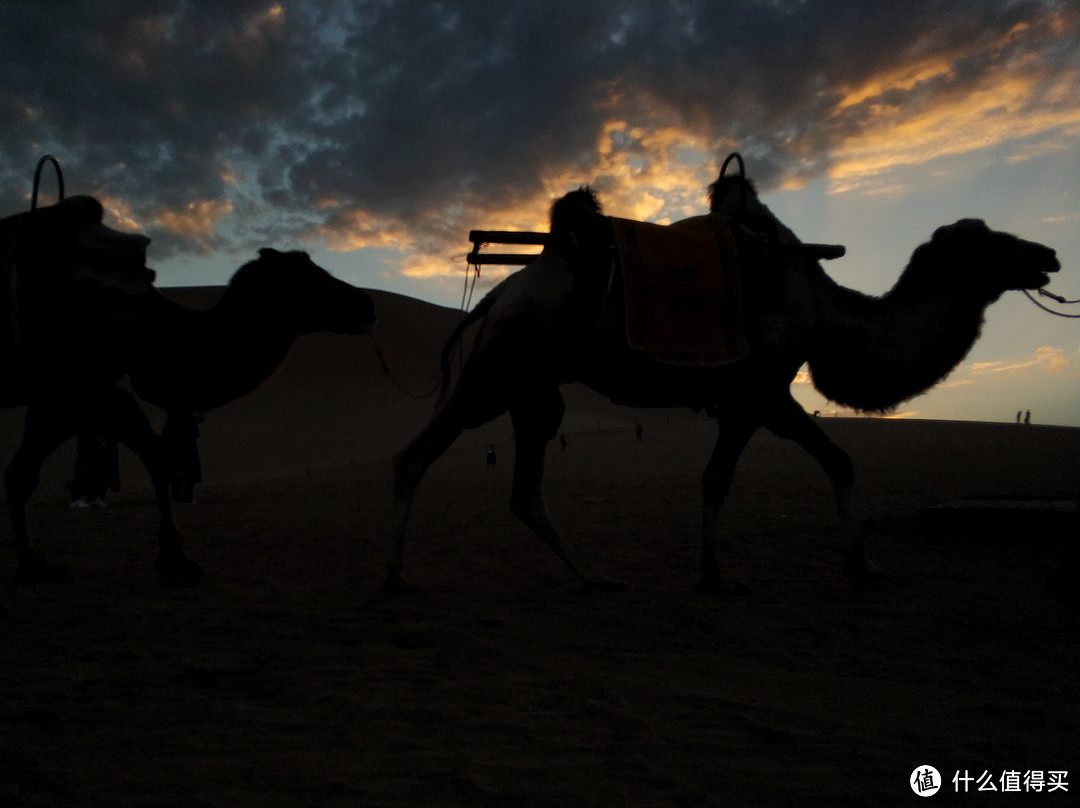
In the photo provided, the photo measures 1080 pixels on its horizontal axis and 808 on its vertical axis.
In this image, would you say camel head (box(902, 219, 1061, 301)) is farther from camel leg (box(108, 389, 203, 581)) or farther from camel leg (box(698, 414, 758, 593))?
camel leg (box(108, 389, 203, 581))

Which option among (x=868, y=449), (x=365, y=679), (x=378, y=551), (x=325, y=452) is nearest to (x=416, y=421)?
(x=325, y=452)

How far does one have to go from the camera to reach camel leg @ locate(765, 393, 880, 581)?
546 centimetres

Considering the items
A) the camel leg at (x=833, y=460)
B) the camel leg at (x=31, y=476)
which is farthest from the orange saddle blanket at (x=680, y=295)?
the camel leg at (x=31, y=476)

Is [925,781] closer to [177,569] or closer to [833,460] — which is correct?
[833,460]

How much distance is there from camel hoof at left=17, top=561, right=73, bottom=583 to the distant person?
22.2 feet

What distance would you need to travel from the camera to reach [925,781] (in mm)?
2182

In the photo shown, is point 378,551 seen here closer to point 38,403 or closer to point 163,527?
point 163,527

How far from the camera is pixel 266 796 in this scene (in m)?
2.05

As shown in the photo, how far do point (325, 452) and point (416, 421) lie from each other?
37.4 feet

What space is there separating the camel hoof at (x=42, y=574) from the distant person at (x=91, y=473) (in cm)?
677

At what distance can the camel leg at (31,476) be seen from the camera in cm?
517

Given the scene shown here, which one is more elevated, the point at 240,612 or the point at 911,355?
the point at 911,355

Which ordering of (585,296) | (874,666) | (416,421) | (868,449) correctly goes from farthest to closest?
(416,421) < (868,449) < (585,296) < (874,666)

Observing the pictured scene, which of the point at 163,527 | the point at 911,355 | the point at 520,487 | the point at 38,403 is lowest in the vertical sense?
the point at 163,527
